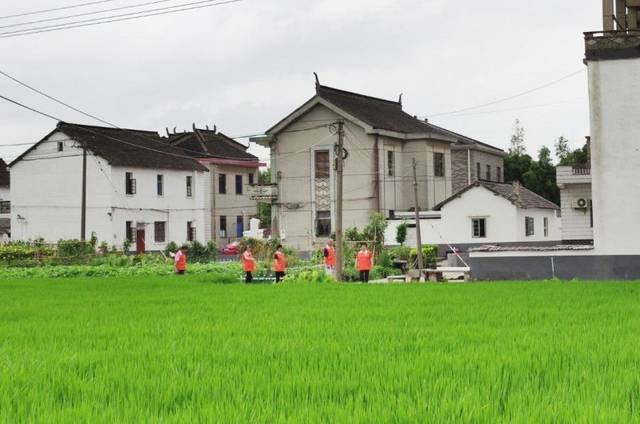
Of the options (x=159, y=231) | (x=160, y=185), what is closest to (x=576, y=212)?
(x=160, y=185)

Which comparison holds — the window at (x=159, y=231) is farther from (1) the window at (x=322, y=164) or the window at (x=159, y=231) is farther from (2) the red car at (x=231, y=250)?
(1) the window at (x=322, y=164)

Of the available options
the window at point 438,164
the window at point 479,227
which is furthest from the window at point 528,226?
the window at point 438,164

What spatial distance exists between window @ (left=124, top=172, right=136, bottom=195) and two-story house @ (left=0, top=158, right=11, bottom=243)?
1317cm

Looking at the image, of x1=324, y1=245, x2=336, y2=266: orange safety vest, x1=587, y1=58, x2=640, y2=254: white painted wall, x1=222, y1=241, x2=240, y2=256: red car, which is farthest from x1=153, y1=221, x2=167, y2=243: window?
x1=587, y1=58, x2=640, y2=254: white painted wall

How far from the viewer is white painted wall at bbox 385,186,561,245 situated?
1766 inches

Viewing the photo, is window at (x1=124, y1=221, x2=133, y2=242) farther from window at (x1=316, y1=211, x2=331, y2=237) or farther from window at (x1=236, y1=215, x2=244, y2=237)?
window at (x1=316, y1=211, x2=331, y2=237)

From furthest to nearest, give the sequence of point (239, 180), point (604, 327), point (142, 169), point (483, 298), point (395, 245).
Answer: point (239, 180) → point (142, 169) → point (395, 245) → point (483, 298) → point (604, 327)

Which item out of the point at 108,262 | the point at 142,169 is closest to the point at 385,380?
the point at 108,262

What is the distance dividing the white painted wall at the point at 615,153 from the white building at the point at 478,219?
17.1 meters

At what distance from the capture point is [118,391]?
7.36m

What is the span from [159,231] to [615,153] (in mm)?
35620

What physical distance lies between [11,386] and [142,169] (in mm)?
49056

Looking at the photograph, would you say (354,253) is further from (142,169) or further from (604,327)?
(604,327)

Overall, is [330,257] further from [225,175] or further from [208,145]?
[208,145]
